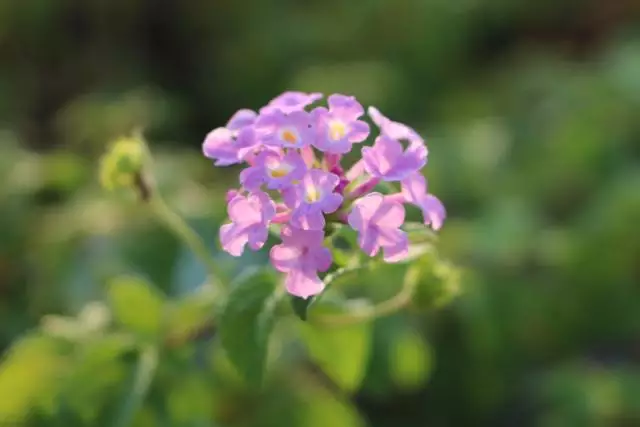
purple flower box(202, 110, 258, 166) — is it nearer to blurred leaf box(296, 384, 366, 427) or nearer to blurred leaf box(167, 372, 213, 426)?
blurred leaf box(167, 372, 213, 426)

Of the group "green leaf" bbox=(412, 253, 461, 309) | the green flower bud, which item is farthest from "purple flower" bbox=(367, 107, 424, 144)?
the green flower bud

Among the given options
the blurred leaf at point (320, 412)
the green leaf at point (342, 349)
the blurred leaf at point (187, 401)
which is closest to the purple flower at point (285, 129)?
the green leaf at point (342, 349)

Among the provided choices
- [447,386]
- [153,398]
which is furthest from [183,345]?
[447,386]

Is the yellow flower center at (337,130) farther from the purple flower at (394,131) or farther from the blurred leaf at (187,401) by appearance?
the blurred leaf at (187,401)

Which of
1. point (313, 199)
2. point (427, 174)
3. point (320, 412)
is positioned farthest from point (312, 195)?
point (427, 174)

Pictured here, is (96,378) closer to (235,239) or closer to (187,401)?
(187,401)
